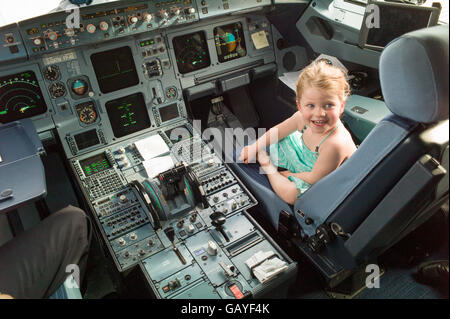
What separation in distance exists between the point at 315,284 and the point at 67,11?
2.20 metres

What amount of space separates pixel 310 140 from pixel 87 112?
60.4 inches

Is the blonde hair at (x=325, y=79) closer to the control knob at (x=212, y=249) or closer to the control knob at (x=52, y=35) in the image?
the control knob at (x=212, y=249)

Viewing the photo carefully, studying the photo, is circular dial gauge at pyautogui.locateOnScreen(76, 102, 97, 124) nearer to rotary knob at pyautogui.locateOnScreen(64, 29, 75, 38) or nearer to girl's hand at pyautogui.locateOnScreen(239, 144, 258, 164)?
rotary knob at pyautogui.locateOnScreen(64, 29, 75, 38)

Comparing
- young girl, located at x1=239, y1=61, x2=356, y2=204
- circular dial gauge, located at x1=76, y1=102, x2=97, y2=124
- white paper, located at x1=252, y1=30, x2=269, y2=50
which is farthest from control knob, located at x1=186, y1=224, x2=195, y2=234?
white paper, located at x1=252, y1=30, x2=269, y2=50

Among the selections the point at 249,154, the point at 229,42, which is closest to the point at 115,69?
the point at 229,42

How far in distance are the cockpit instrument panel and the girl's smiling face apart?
1.32 metres

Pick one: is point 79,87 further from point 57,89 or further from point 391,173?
point 391,173

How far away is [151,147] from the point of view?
2.49 metres

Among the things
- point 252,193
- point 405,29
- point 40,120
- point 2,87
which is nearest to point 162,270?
point 252,193

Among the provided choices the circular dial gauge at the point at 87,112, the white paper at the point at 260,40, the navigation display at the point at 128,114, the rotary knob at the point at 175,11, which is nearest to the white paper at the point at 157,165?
the navigation display at the point at 128,114

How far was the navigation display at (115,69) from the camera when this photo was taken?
7.97ft

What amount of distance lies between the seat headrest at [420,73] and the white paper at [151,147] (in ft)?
5.36
